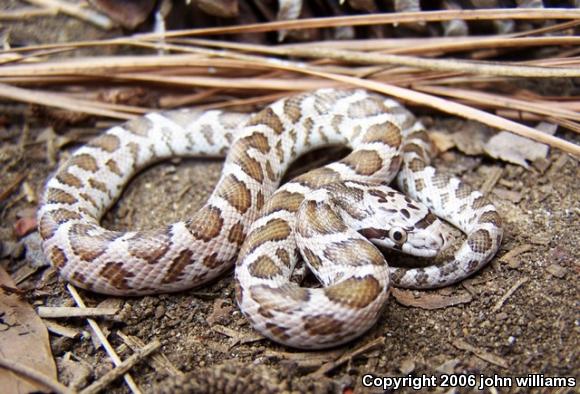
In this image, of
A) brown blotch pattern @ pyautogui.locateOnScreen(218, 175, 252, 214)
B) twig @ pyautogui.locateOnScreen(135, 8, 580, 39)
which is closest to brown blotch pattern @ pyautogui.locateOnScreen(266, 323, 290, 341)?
brown blotch pattern @ pyautogui.locateOnScreen(218, 175, 252, 214)

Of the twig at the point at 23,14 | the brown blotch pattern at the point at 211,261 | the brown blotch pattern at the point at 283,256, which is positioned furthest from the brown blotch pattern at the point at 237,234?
the twig at the point at 23,14

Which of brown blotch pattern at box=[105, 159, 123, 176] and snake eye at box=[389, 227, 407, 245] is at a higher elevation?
brown blotch pattern at box=[105, 159, 123, 176]

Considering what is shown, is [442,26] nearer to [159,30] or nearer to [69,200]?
[159,30]

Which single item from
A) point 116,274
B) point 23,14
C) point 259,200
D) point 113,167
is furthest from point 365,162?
point 23,14

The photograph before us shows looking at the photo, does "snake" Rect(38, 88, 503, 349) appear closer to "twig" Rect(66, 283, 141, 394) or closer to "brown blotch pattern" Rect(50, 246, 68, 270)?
"brown blotch pattern" Rect(50, 246, 68, 270)

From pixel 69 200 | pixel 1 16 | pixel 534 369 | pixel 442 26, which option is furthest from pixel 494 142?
pixel 1 16

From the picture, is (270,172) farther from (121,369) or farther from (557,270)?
(557,270)
